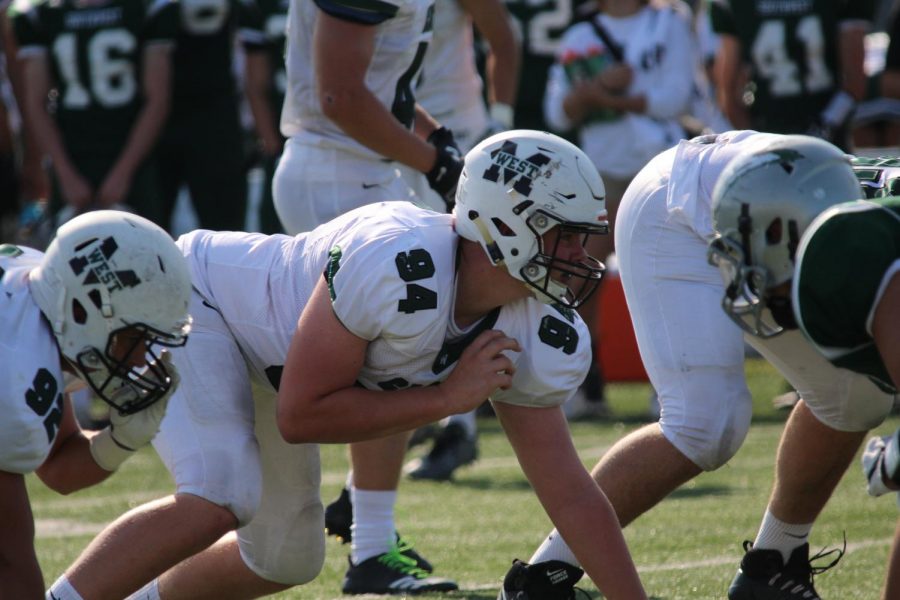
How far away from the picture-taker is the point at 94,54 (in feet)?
22.6

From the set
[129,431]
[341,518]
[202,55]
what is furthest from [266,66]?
[129,431]

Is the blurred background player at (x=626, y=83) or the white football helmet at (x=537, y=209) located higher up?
the white football helmet at (x=537, y=209)

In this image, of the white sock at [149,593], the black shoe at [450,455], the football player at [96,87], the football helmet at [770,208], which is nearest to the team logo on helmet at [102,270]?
the white sock at [149,593]

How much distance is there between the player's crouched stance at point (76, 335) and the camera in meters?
2.76

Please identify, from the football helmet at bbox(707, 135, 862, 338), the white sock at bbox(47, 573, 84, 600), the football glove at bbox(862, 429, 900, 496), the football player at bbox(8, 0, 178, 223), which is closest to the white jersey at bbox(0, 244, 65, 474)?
the white sock at bbox(47, 573, 84, 600)

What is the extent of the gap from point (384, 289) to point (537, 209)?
36cm

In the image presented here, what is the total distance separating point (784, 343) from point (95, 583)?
1610 millimetres

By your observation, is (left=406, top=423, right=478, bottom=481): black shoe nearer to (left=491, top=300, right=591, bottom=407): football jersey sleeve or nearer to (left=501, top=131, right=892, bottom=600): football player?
(left=501, top=131, right=892, bottom=600): football player

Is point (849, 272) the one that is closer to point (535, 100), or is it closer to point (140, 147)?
point (140, 147)

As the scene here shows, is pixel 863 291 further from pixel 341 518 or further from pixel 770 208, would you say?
pixel 341 518

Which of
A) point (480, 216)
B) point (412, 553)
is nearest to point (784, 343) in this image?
point (480, 216)

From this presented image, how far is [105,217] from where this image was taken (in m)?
2.91

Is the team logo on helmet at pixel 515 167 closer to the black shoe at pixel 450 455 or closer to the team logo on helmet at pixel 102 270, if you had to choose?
the team logo on helmet at pixel 102 270

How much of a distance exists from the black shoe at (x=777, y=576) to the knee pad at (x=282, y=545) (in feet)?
3.58
